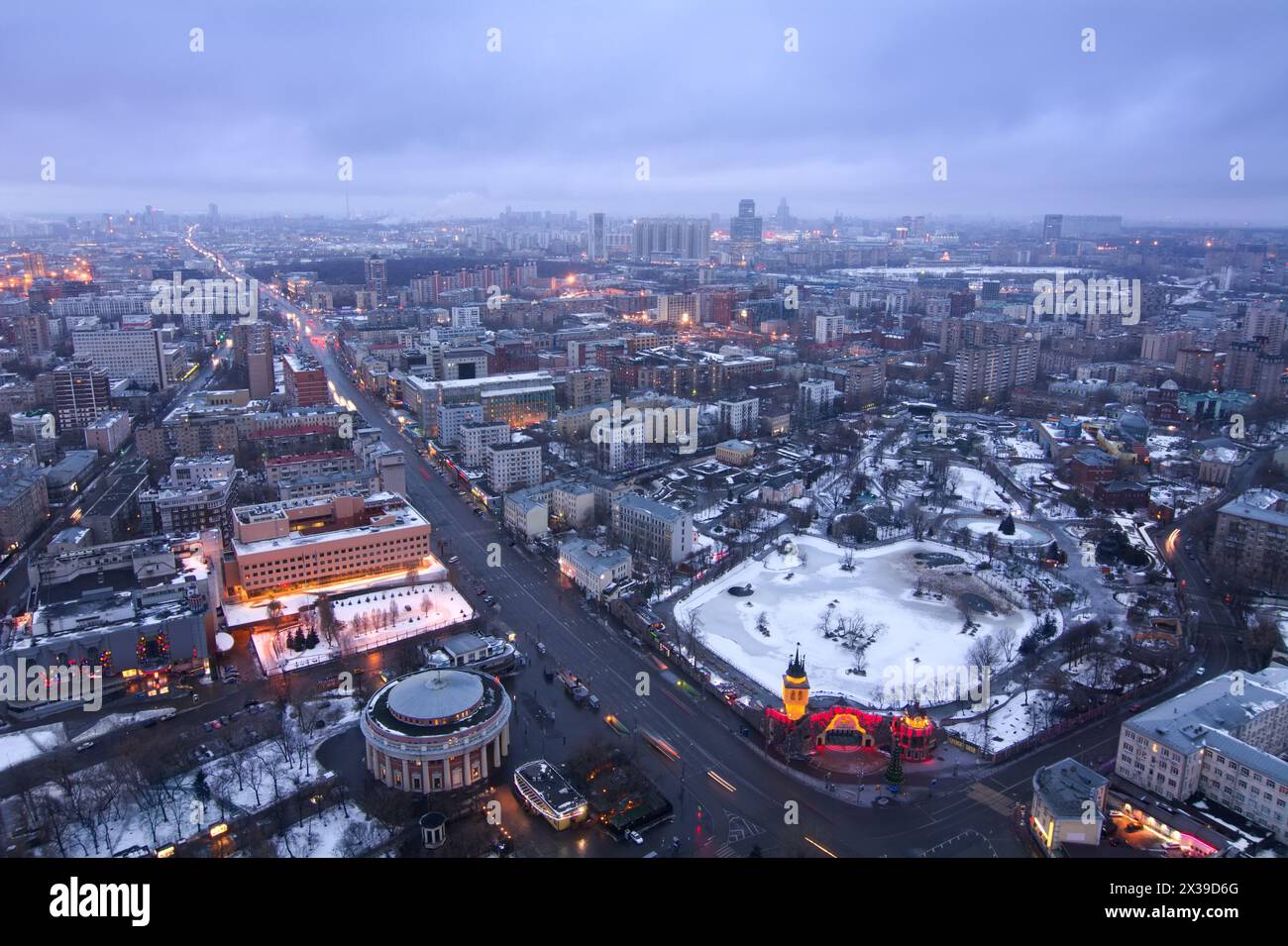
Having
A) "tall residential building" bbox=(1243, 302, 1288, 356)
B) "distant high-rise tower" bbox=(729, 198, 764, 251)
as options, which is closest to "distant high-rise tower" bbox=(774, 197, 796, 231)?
"distant high-rise tower" bbox=(729, 198, 764, 251)

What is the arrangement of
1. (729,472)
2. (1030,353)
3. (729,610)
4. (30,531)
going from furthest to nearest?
(1030,353) < (729,472) < (30,531) < (729,610)

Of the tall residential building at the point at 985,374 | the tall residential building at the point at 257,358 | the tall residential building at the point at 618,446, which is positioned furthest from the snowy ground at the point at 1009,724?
the tall residential building at the point at 257,358

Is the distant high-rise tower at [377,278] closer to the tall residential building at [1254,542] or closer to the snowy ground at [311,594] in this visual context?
the snowy ground at [311,594]

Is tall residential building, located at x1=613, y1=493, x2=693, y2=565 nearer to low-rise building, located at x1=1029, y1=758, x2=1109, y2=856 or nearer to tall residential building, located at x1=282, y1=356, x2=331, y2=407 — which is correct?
low-rise building, located at x1=1029, y1=758, x2=1109, y2=856

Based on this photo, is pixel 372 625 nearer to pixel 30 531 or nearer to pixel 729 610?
pixel 729 610

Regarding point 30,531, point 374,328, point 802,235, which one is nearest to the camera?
point 30,531
